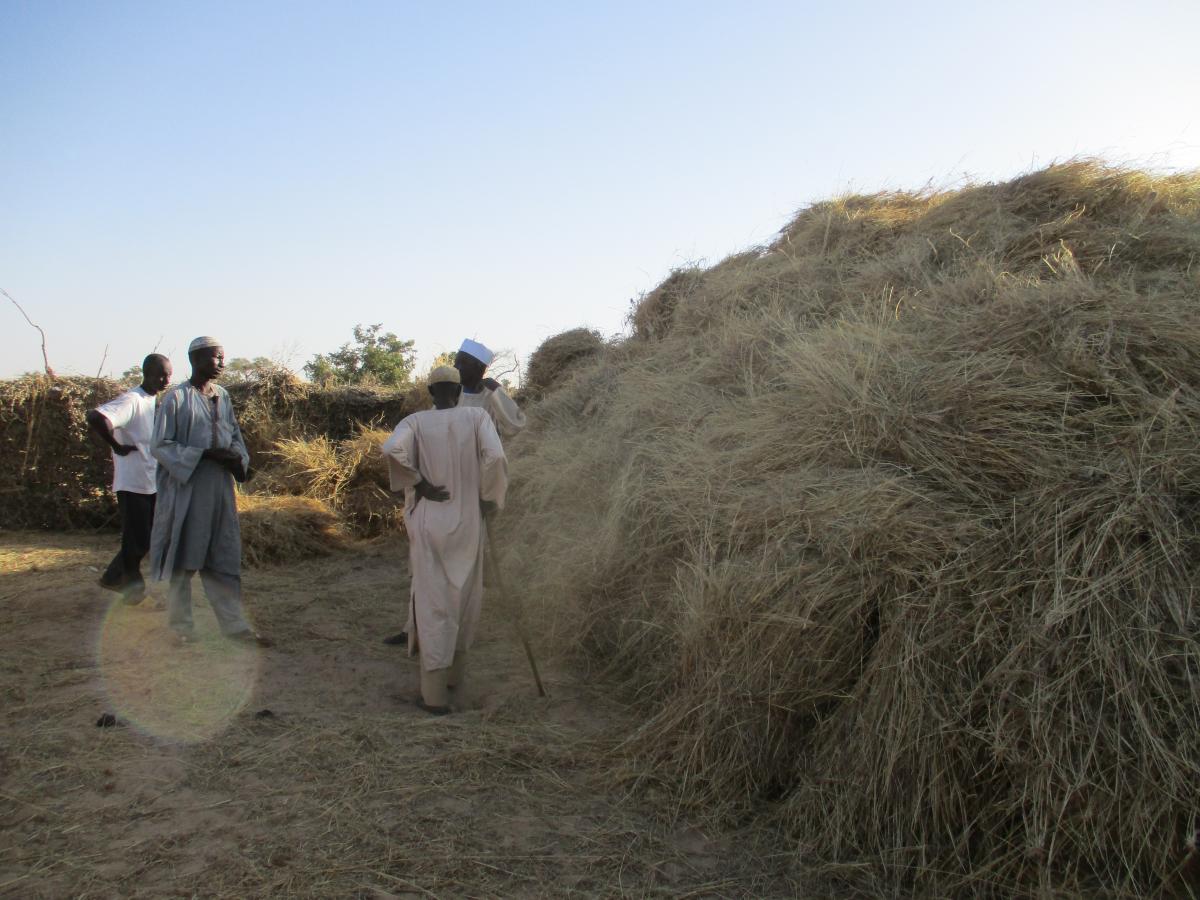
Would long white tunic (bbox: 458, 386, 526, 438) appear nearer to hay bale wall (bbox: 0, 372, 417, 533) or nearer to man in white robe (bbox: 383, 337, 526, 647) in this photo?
man in white robe (bbox: 383, 337, 526, 647)

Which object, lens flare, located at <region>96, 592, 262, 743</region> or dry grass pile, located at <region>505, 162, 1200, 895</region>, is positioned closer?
dry grass pile, located at <region>505, 162, 1200, 895</region>

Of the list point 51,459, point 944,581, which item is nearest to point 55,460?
point 51,459

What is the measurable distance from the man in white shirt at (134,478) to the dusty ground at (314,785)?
1.90 feet

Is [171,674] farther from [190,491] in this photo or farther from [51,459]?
[51,459]

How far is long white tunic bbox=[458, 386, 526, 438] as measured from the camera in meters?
4.68

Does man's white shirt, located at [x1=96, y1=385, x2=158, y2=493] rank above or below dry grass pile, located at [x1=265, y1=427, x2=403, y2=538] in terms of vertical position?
above

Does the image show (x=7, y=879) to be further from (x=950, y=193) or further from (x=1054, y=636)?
(x=950, y=193)

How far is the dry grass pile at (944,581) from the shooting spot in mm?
2021

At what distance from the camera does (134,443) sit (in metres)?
4.94

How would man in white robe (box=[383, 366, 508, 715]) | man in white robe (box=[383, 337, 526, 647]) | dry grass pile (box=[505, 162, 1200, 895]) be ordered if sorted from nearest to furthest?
dry grass pile (box=[505, 162, 1200, 895])
man in white robe (box=[383, 366, 508, 715])
man in white robe (box=[383, 337, 526, 647])

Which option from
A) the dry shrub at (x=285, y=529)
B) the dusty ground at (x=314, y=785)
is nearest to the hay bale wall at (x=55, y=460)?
the dry shrub at (x=285, y=529)

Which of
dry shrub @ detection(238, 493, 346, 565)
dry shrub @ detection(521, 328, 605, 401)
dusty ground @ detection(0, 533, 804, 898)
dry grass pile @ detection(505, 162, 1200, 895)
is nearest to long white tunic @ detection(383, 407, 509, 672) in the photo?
dusty ground @ detection(0, 533, 804, 898)

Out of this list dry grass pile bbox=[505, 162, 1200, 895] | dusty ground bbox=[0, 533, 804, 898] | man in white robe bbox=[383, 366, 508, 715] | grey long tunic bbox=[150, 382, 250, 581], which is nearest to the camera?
dry grass pile bbox=[505, 162, 1200, 895]

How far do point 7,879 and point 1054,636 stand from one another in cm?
280
